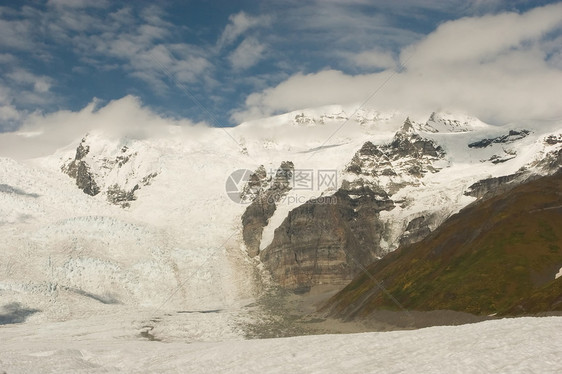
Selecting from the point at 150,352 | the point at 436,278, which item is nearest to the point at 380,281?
the point at 436,278

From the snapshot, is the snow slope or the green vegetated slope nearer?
the snow slope

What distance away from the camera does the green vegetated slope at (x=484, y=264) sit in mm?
103000

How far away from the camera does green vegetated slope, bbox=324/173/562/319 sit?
103000 millimetres

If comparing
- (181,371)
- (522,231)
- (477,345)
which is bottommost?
(181,371)

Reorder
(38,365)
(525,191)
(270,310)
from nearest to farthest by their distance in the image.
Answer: (38,365) → (525,191) → (270,310)

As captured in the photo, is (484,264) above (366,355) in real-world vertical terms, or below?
above

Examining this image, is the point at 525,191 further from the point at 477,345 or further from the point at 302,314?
the point at 477,345

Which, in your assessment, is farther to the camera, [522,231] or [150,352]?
[522,231]

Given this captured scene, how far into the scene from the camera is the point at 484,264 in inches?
4587

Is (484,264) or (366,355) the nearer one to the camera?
(366,355)

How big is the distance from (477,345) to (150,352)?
40589mm

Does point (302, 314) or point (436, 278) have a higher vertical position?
point (436, 278)

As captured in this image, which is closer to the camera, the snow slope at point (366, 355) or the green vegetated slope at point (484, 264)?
the snow slope at point (366, 355)

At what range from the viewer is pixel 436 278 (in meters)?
123
